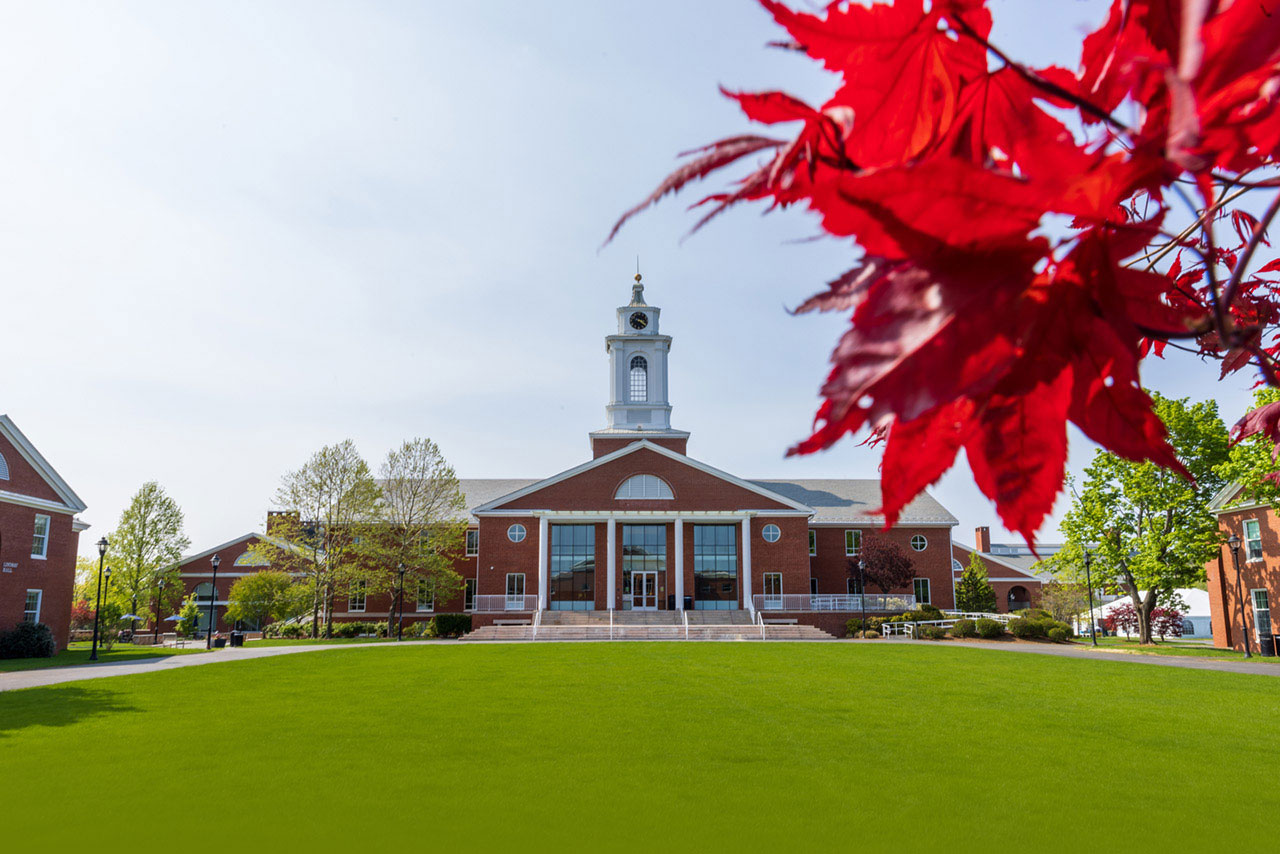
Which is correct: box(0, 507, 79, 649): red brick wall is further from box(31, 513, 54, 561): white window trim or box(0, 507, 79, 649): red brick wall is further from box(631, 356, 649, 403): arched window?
box(631, 356, 649, 403): arched window

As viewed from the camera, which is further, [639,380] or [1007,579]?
[1007,579]

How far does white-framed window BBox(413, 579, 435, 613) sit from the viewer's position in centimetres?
4484

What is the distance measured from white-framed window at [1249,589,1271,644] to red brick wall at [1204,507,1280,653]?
0.43 feet

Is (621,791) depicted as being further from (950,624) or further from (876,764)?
(950,624)

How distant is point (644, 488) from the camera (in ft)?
138

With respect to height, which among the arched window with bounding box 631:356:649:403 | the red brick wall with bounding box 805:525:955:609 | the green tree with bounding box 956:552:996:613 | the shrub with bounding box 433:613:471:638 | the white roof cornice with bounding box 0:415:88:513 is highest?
the arched window with bounding box 631:356:649:403

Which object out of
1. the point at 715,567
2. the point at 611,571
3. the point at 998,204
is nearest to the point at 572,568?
the point at 611,571

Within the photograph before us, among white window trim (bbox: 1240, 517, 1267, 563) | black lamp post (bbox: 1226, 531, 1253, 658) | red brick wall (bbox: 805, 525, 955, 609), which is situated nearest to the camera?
black lamp post (bbox: 1226, 531, 1253, 658)

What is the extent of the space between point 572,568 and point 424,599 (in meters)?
9.93

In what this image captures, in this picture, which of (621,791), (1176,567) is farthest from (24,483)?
(1176,567)

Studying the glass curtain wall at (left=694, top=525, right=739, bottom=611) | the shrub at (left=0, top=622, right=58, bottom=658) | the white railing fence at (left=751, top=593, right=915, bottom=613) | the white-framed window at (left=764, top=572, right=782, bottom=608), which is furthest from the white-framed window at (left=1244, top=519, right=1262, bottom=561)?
the shrub at (left=0, top=622, right=58, bottom=658)

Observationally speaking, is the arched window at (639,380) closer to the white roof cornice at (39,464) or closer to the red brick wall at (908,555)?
the red brick wall at (908,555)

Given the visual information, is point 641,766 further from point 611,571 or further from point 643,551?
point 643,551

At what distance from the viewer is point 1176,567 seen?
30484 mm
